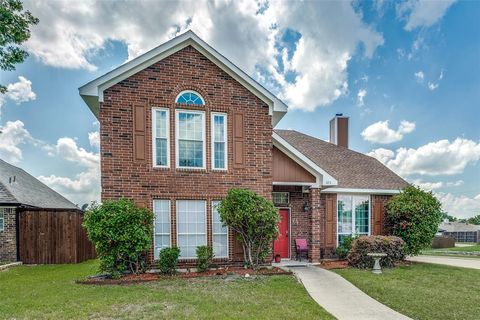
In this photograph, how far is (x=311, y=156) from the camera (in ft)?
50.7

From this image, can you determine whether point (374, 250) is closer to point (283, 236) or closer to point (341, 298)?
point (283, 236)

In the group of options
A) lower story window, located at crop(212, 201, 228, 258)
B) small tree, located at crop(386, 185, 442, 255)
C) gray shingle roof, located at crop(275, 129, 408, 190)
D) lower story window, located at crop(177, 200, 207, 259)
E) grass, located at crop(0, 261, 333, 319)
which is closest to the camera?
grass, located at crop(0, 261, 333, 319)

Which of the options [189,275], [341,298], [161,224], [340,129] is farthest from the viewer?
[340,129]

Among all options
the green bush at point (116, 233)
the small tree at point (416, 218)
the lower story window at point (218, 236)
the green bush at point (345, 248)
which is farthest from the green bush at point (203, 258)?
the small tree at point (416, 218)

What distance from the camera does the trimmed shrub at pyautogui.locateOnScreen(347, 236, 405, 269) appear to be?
36.5 feet

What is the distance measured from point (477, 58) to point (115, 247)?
17.3 metres

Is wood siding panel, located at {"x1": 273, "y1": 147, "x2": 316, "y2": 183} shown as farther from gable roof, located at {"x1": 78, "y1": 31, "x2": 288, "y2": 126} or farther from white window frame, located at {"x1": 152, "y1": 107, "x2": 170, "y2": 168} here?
white window frame, located at {"x1": 152, "y1": 107, "x2": 170, "y2": 168}

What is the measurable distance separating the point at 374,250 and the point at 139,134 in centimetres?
916

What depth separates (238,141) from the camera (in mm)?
10758

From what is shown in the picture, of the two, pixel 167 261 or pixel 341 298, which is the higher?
pixel 167 261

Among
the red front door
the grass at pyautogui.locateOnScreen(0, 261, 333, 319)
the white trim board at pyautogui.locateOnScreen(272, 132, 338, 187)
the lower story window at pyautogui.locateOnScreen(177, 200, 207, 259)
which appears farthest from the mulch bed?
the white trim board at pyautogui.locateOnScreen(272, 132, 338, 187)

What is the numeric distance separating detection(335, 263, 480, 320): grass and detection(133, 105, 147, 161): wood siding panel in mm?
7466

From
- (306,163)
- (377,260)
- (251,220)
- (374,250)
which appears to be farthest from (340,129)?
(251,220)

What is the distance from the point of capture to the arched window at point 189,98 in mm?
10422
